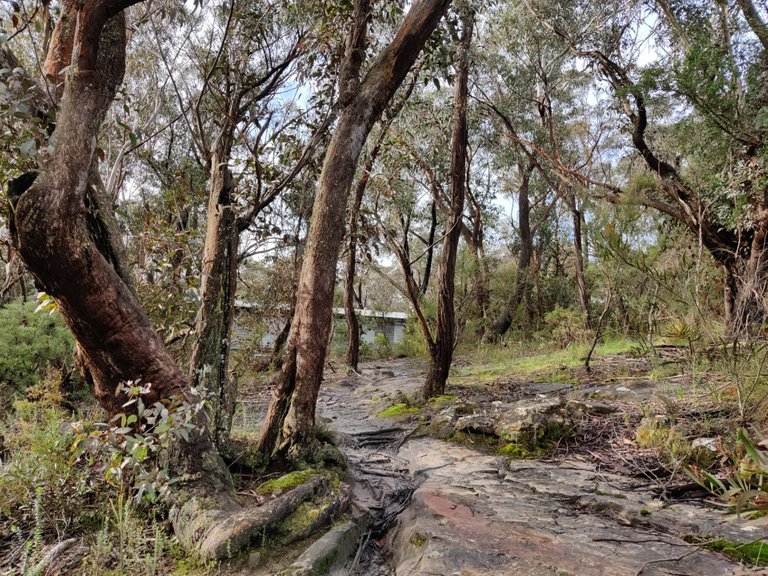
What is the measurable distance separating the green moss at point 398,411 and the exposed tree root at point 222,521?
3.80 m

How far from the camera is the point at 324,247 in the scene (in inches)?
152

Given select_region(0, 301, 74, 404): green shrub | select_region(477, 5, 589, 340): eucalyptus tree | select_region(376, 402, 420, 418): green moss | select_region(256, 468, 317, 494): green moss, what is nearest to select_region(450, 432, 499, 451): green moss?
select_region(376, 402, 420, 418): green moss

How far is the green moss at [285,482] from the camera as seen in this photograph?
10.8 feet

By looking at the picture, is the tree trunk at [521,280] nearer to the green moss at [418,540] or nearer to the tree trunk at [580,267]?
the tree trunk at [580,267]

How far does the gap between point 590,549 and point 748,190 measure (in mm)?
6746

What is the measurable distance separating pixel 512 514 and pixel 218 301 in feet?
9.26

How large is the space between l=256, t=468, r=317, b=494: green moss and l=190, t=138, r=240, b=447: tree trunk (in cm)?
63

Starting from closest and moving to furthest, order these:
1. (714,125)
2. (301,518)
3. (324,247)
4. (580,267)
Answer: (301,518), (324,247), (714,125), (580,267)

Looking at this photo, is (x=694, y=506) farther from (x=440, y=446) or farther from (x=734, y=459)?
(x=440, y=446)

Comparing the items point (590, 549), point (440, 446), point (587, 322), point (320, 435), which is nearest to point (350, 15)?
point (320, 435)

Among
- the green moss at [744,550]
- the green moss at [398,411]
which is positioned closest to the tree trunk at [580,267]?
the green moss at [398,411]

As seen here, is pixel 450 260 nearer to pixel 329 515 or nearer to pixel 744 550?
pixel 329 515

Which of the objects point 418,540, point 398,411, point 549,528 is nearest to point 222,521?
point 418,540

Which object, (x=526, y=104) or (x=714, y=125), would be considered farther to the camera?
(x=526, y=104)
